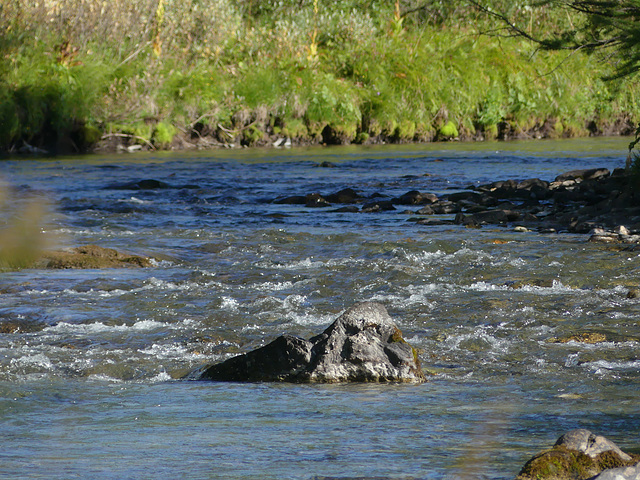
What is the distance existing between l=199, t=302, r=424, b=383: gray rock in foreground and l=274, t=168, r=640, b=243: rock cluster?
452 cm

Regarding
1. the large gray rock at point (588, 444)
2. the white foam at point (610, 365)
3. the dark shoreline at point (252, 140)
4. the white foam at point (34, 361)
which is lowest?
the white foam at point (34, 361)

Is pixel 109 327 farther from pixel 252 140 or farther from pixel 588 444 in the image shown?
pixel 252 140

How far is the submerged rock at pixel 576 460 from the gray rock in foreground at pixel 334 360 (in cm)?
155

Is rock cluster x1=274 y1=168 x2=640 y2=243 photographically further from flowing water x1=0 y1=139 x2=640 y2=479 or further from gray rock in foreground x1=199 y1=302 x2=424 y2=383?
gray rock in foreground x1=199 y1=302 x2=424 y2=383

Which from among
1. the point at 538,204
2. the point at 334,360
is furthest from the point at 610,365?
the point at 538,204

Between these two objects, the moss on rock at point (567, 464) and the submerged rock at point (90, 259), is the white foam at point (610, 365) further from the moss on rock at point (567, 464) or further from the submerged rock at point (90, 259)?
the submerged rock at point (90, 259)

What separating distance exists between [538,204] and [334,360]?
24.6 feet

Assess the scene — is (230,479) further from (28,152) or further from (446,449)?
(28,152)

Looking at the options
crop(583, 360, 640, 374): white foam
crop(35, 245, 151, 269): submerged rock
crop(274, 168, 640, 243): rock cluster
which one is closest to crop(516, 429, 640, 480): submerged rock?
crop(583, 360, 640, 374): white foam

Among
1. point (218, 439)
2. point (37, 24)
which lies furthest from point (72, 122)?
point (218, 439)

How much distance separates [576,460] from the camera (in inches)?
102

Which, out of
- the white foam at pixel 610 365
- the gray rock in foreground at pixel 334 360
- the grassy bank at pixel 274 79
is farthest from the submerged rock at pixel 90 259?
the grassy bank at pixel 274 79

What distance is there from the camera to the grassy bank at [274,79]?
1928cm

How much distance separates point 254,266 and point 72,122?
42.2ft
